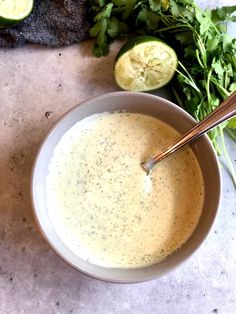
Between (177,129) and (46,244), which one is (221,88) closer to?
(177,129)

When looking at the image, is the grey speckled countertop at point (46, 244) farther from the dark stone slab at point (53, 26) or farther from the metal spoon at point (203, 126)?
the metal spoon at point (203, 126)

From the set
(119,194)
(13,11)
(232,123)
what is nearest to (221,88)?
(232,123)

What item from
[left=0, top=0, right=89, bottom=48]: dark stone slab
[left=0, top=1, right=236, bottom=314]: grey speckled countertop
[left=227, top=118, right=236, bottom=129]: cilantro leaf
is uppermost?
[left=0, top=0, right=89, bottom=48]: dark stone slab

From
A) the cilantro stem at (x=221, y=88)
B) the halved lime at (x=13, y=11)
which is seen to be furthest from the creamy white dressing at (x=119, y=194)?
the halved lime at (x=13, y=11)

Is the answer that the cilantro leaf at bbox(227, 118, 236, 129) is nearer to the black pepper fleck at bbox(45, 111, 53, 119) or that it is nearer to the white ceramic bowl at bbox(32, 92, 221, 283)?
the white ceramic bowl at bbox(32, 92, 221, 283)

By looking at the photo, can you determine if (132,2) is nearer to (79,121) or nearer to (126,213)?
(79,121)

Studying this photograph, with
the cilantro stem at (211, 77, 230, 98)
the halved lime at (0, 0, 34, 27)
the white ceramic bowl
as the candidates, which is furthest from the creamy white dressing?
the halved lime at (0, 0, 34, 27)

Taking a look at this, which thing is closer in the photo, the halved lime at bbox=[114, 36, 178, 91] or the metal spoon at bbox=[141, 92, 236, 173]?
the metal spoon at bbox=[141, 92, 236, 173]
